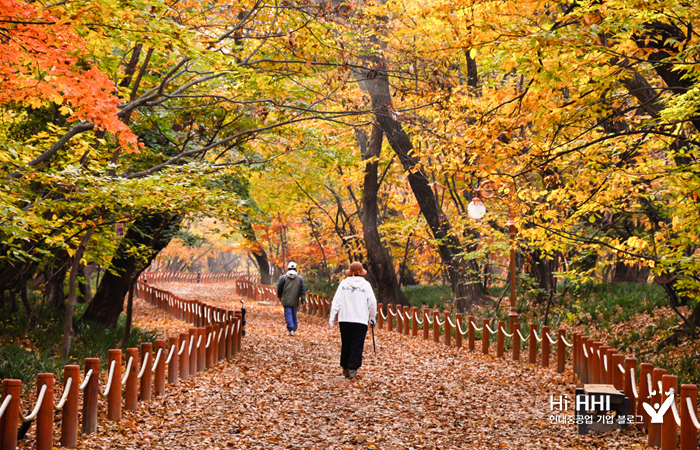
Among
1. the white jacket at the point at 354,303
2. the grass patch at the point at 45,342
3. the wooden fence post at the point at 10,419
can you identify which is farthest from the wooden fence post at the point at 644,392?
the grass patch at the point at 45,342

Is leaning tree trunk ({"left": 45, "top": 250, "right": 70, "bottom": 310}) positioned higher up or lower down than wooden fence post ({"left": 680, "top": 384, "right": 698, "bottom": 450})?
higher up

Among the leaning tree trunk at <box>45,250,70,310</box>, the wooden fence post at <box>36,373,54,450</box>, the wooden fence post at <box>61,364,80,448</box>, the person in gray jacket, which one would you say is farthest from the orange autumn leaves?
the leaning tree trunk at <box>45,250,70,310</box>

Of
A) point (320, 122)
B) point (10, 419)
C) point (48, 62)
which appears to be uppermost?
point (320, 122)

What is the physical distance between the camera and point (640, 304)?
14148 millimetres

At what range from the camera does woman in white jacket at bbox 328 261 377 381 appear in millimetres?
8891

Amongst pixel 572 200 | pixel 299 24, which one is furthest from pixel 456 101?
pixel 299 24

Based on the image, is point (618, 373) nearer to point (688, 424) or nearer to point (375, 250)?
point (688, 424)

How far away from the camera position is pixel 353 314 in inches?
349

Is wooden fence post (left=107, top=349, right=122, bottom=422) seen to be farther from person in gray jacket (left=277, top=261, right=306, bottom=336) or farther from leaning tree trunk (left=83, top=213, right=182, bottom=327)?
person in gray jacket (left=277, top=261, right=306, bottom=336)

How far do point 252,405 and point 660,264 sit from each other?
19.3 ft

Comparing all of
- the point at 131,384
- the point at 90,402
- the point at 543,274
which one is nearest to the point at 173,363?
the point at 131,384

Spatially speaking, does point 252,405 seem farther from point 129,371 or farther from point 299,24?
point 299,24

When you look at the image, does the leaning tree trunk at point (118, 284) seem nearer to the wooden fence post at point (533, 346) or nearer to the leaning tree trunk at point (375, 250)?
the leaning tree trunk at point (375, 250)

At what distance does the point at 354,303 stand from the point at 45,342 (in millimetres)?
5834
